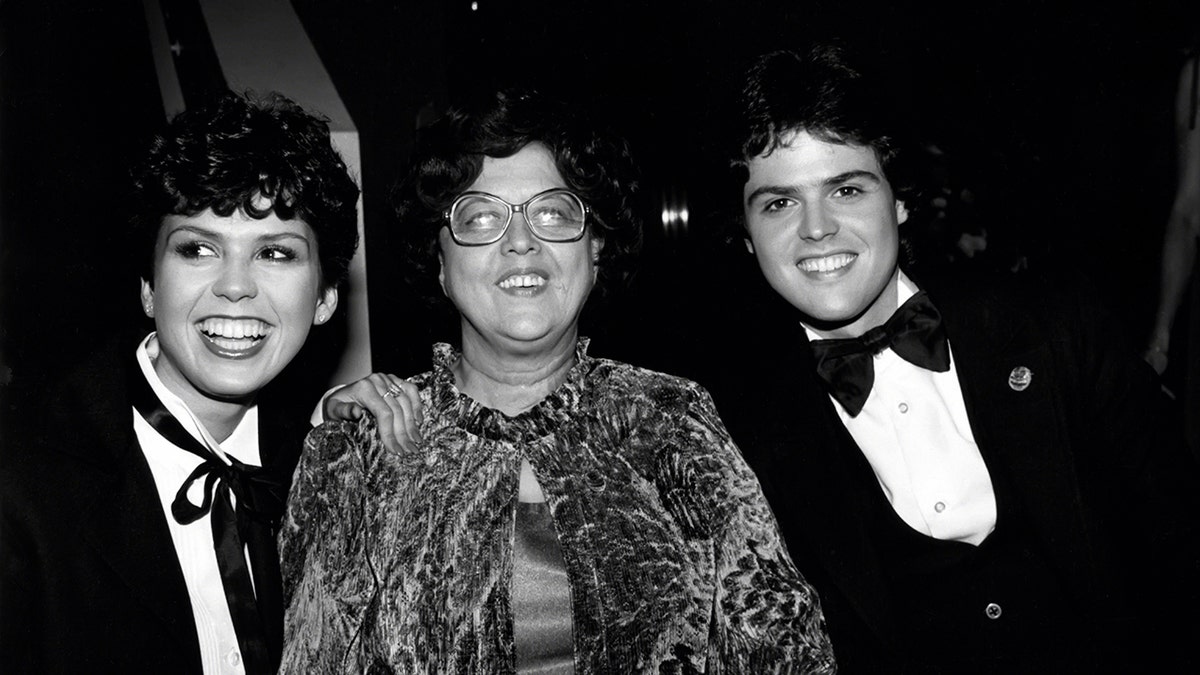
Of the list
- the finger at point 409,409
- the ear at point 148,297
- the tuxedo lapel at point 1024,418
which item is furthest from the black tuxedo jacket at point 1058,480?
the ear at point 148,297

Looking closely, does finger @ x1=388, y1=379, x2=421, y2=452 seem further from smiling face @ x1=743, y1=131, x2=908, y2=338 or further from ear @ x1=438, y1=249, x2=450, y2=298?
smiling face @ x1=743, y1=131, x2=908, y2=338

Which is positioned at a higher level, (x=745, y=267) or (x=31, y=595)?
(x=745, y=267)

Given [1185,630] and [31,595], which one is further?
[1185,630]

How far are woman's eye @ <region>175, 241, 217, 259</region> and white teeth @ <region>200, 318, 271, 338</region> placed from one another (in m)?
0.16

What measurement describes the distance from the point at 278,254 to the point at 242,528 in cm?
66

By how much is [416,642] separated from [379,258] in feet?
6.79

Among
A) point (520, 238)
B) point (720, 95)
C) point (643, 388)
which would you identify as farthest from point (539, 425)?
point (720, 95)

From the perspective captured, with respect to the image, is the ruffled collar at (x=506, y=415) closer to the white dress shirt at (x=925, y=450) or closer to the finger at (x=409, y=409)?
the finger at (x=409, y=409)

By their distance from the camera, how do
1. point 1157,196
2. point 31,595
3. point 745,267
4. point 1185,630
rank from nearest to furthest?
1. point 31,595
2. point 1185,630
3. point 745,267
4. point 1157,196

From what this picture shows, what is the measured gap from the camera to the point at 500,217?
2.17 m

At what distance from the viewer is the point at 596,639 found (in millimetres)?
1883

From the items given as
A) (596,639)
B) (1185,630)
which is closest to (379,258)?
(596,639)

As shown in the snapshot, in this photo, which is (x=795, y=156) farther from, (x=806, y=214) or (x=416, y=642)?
(x=416, y=642)

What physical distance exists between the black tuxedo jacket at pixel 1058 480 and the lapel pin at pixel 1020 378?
1cm
